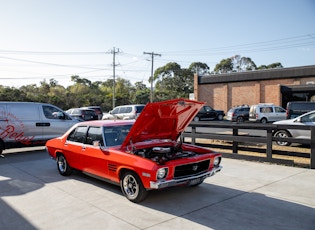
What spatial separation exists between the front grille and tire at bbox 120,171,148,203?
2.11 ft

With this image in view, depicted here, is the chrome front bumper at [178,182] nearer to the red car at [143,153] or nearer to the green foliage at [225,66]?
the red car at [143,153]

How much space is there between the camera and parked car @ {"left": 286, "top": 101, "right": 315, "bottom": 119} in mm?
19606

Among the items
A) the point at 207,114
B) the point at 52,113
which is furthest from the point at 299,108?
the point at 52,113

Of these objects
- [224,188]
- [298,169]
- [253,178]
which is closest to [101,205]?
[224,188]

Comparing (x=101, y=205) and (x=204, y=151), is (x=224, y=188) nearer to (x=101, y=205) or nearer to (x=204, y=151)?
(x=204, y=151)

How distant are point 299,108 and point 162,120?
16.7 metres

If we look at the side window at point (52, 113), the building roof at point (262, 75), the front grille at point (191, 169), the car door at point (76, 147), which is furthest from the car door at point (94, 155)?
the building roof at point (262, 75)

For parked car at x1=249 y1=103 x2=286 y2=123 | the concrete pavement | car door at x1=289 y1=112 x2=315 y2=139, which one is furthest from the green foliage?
the concrete pavement

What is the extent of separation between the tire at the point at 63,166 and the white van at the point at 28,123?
163 inches

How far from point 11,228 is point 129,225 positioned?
1723mm

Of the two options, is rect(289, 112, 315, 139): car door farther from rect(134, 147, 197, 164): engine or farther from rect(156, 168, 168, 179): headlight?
rect(156, 168, 168, 179): headlight

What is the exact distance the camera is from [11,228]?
4.31m

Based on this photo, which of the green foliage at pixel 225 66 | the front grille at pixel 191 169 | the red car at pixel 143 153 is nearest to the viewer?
the red car at pixel 143 153

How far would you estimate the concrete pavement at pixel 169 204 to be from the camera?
4.41 metres
